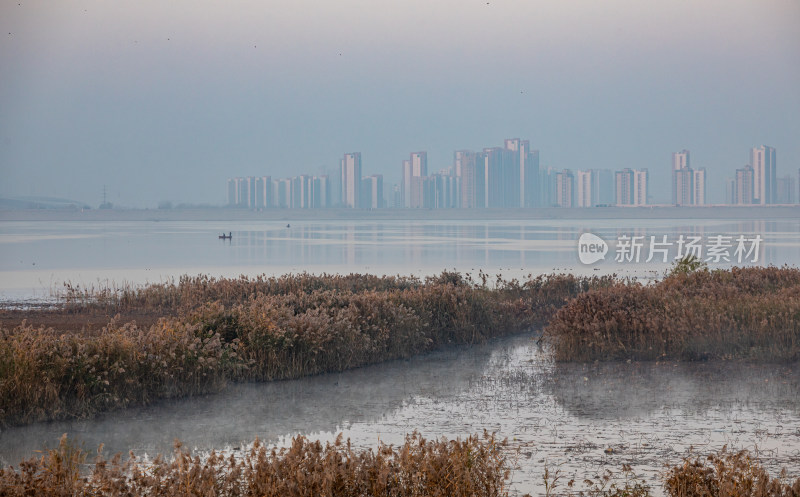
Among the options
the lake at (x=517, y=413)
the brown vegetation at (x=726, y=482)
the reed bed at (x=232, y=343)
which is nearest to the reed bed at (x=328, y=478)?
the brown vegetation at (x=726, y=482)

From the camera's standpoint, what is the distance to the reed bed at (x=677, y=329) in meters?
14.6

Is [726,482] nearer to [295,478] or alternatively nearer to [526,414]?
[295,478]

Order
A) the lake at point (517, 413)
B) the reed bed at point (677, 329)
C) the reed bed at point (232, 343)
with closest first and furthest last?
the lake at point (517, 413) → the reed bed at point (232, 343) → the reed bed at point (677, 329)

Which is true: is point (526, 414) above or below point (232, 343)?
below

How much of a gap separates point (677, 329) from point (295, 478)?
1029 centimetres

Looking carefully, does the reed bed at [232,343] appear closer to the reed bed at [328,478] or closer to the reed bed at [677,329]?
the reed bed at [677,329]

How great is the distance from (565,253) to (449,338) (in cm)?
5176

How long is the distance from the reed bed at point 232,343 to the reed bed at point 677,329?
2.55 m

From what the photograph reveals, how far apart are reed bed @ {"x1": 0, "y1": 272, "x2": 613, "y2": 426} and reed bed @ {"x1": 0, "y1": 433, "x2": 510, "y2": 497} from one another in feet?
A: 15.0

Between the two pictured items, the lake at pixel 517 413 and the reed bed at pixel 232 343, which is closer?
the lake at pixel 517 413

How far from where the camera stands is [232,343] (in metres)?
13.0

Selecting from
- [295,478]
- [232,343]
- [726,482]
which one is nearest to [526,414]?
[232,343]

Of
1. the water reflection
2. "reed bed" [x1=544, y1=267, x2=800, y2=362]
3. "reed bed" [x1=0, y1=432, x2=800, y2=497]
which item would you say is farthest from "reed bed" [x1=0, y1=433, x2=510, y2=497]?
"reed bed" [x1=544, y1=267, x2=800, y2=362]

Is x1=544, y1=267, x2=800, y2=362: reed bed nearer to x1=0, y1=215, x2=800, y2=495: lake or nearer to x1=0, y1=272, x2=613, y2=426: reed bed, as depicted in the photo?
x1=0, y1=215, x2=800, y2=495: lake
